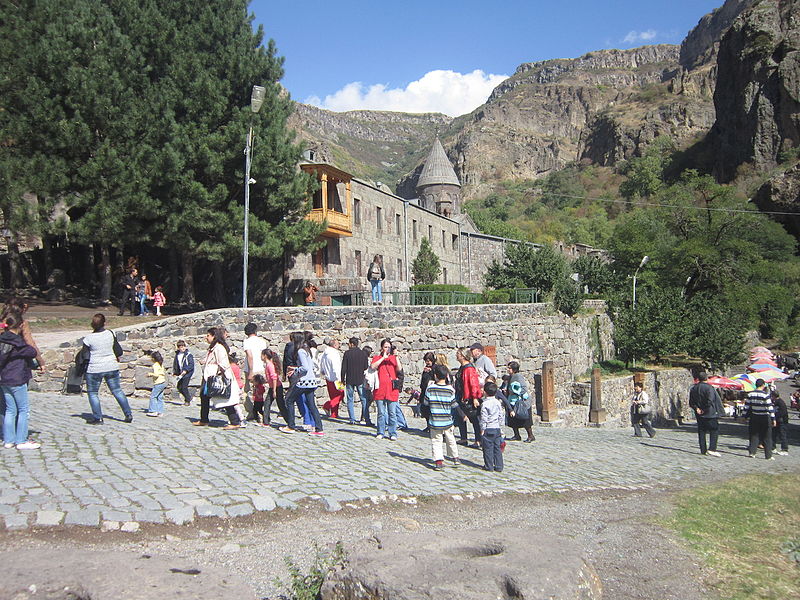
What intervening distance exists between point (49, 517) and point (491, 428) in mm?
5976

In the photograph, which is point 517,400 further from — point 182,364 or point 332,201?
point 332,201

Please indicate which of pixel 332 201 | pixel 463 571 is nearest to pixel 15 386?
pixel 463 571

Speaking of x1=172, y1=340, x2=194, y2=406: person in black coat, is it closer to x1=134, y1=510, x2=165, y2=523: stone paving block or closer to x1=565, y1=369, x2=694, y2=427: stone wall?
x1=134, y1=510, x2=165, y2=523: stone paving block

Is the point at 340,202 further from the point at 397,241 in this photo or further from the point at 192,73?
the point at 192,73

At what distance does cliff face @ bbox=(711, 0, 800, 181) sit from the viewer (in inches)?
2340

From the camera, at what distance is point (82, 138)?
20031 mm

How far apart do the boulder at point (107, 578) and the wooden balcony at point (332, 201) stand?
2162 centimetres

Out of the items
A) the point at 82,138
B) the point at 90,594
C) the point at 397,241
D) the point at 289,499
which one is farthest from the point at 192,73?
the point at 90,594

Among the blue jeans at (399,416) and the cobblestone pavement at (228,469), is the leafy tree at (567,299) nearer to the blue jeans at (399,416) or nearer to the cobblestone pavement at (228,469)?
the cobblestone pavement at (228,469)

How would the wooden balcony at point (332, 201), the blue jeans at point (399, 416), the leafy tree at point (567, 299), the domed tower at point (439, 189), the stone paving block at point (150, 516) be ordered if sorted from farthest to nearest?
the domed tower at point (439, 189) < the leafy tree at point (567, 299) < the wooden balcony at point (332, 201) < the blue jeans at point (399, 416) < the stone paving block at point (150, 516)

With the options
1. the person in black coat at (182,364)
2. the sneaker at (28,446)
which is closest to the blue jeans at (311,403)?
Result: the person in black coat at (182,364)

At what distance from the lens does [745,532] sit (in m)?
7.26

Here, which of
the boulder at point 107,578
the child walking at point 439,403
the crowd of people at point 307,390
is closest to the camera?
the boulder at point 107,578

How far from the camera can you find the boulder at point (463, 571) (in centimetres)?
366
